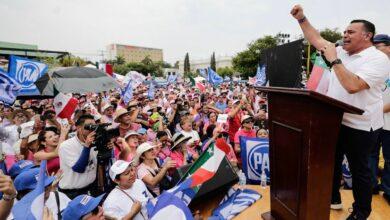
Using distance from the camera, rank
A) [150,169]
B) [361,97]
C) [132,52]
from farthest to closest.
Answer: [132,52] < [150,169] < [361,97]

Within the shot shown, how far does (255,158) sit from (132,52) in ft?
522

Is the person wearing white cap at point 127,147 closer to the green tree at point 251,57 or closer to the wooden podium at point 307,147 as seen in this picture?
the wooden podium at point 307,147

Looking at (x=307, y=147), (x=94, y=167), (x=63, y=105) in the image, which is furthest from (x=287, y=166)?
(x=63, y=105)

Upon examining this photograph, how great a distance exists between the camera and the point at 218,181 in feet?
13.2

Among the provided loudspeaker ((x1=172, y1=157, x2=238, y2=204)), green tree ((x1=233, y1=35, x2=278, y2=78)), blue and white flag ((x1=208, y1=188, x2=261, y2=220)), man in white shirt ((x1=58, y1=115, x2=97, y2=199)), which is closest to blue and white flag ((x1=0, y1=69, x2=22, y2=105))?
man in white shirt ((x1=58, y1=115, x2=97, y2=199))

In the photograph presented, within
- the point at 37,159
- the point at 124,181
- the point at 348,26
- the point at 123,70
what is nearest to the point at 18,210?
the point at 124,181

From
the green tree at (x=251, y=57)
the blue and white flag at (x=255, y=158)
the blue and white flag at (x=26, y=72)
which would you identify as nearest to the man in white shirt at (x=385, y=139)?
the blue and white flag at (x=255, y=158)

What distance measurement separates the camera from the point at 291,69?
2.28 meters

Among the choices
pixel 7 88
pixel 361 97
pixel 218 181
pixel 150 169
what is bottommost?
pixel 218 181

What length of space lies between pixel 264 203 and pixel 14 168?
10.9 ft

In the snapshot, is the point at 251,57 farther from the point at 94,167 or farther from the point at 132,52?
the point at 132,52

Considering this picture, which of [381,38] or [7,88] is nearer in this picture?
[381,38]

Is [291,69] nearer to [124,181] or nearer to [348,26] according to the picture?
[348,26]

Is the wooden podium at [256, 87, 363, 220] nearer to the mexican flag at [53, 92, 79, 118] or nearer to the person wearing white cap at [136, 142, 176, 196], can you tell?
the person wearing white cap at [136, 142, 176, 196]
